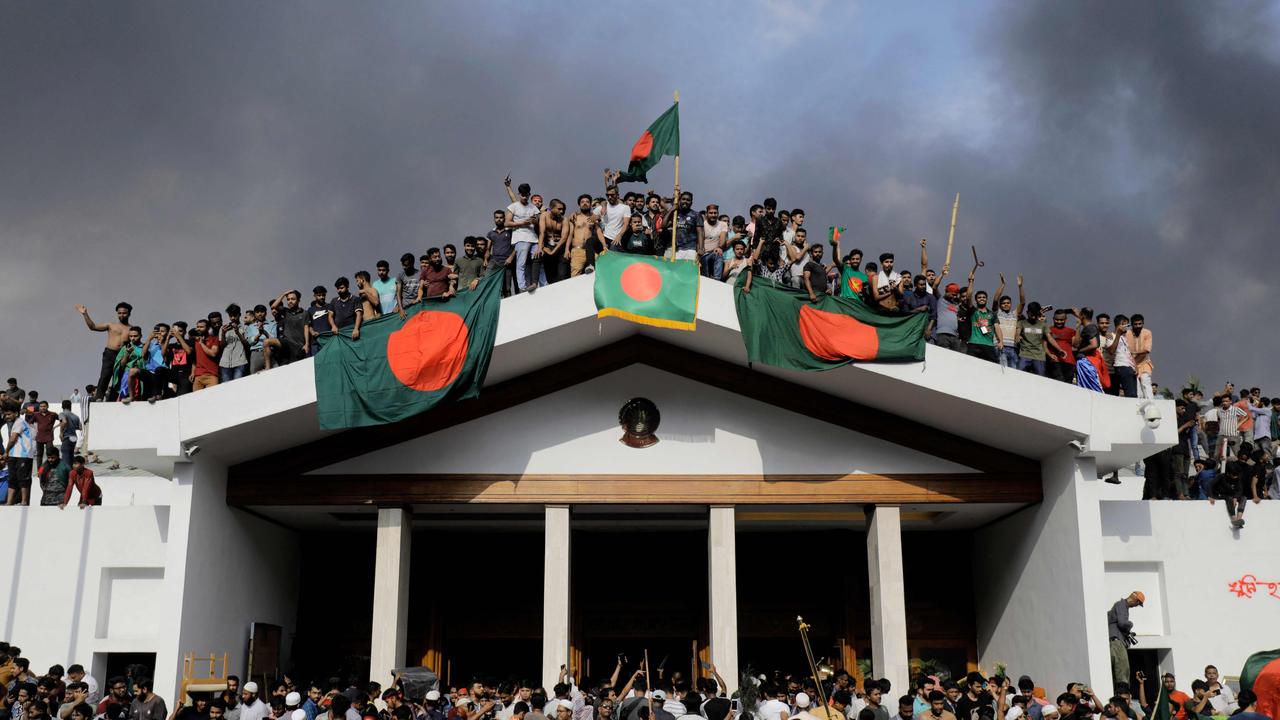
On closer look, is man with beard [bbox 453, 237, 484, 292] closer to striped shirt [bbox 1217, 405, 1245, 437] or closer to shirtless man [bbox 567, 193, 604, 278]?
shirtless man [bbox 567, 193, 604, 278]

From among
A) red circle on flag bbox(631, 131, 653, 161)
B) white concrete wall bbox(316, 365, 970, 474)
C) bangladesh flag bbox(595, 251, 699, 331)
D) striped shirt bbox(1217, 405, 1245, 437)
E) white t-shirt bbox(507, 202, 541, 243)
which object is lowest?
white concrete wall bbox(316, 365, 970, 474)

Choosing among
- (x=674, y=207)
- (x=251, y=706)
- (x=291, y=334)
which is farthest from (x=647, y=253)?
(x=251, y=706)

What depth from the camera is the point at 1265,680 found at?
41.7 feet

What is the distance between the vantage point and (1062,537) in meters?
15.9

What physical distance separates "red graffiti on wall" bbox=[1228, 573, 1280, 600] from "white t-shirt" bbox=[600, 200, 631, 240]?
32.5ft

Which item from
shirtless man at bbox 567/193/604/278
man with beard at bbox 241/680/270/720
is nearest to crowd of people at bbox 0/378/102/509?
man with beard at bbox 241/680/270/720

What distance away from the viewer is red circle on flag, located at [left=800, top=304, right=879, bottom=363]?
15.3 m

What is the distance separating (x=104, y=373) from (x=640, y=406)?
737cm

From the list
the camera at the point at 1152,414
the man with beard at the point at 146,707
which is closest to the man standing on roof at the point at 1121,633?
the camera at the point at 1152,414

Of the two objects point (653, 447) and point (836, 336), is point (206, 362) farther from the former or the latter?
point (836, 336)

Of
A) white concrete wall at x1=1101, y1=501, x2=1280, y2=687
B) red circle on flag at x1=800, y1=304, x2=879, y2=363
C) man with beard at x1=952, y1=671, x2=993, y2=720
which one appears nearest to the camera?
man with beard at x1=952, y1=671, x2=993, y2=720

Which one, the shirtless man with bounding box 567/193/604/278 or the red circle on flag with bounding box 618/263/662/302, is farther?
the shirtless man with bounding box 567/193/604/278

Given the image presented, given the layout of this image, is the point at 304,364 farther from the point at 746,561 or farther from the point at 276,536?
the point at 746,561

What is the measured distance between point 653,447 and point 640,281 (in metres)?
2.51
